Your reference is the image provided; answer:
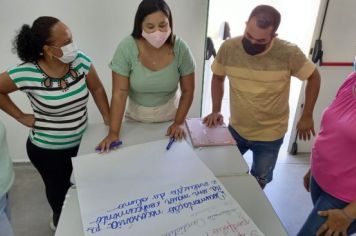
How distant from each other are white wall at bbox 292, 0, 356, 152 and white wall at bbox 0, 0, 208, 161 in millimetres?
928

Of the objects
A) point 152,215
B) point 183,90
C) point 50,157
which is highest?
point 183,90

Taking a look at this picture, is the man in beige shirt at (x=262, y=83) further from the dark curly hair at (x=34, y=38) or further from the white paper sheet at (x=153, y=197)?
the dark curly hair at (x=34, y=38)

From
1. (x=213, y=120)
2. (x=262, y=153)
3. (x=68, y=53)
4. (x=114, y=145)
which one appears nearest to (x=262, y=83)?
(x=213, y=120)

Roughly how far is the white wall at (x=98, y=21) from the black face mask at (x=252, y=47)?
2.40 ft

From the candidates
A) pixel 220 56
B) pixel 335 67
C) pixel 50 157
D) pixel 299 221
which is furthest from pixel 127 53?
pixel 335 67

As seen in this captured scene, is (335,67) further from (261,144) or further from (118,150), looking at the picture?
(118,150)

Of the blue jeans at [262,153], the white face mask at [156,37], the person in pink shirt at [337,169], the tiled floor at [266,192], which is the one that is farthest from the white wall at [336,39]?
the white face mask at [156,37]

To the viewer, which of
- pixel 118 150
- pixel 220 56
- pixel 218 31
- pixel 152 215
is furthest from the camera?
pixel 218 31

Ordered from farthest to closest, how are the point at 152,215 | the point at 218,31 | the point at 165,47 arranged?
the point at 218,31 → the point at 165,47 → the point at 152,215

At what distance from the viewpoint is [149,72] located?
4.37 feet

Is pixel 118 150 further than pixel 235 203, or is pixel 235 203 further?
pixel 118 150

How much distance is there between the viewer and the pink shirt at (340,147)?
1.07m

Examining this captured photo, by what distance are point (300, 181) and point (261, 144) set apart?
1.06 metres

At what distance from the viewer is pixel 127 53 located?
1298 millimetres
